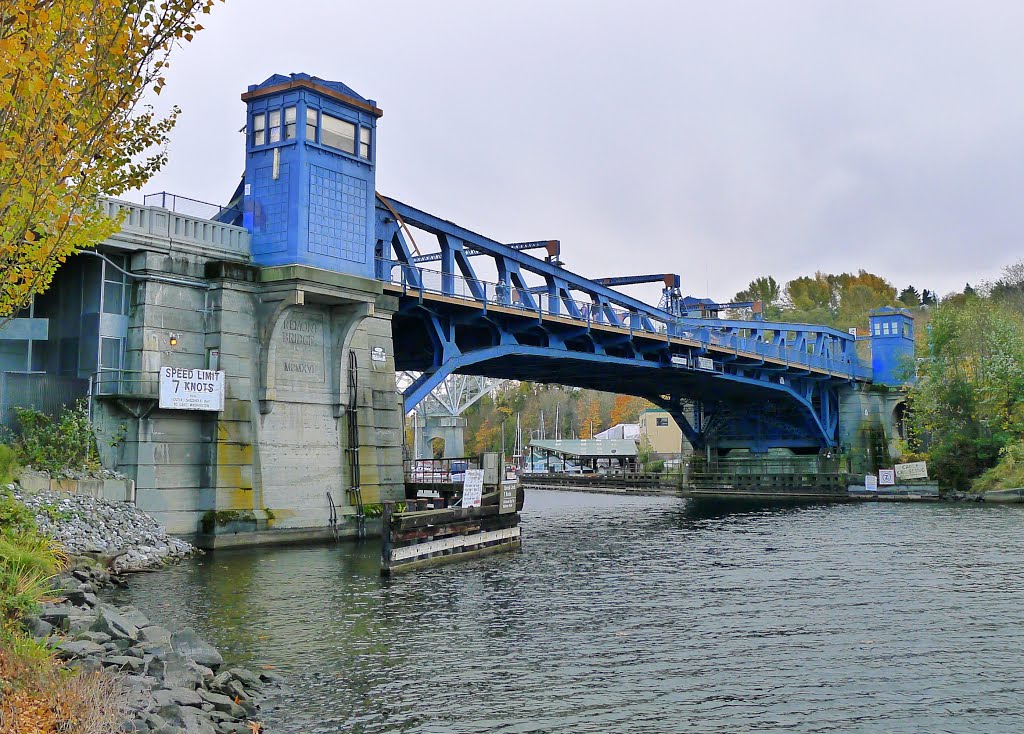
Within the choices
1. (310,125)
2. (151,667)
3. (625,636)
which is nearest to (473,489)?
(625,636)

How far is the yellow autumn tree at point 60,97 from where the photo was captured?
8359 millimetres

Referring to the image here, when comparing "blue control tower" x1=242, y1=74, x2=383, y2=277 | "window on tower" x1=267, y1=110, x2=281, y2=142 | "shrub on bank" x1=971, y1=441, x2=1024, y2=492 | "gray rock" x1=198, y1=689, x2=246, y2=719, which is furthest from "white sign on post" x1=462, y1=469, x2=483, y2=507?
"shrub on bank" x1=971, y1=441, x2=1024, y2=492

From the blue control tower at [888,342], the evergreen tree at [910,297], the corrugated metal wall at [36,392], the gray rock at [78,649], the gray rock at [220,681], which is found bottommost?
the gray rock at [220,681]

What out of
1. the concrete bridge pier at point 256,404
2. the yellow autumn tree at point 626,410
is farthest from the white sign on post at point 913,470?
the yellow autumn tree at point 626,410

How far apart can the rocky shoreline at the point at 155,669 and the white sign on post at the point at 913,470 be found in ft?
213

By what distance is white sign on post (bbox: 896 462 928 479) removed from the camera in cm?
7056

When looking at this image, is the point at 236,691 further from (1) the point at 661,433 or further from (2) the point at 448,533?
(1) the point at 661,433

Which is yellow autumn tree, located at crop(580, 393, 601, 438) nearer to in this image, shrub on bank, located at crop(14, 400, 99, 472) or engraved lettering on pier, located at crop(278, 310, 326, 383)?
engraved lettering on pier, located at crop(278, 310, 326, 383)

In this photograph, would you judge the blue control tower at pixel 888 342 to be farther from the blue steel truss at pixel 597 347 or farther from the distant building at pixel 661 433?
the distant building at pixel 661 433

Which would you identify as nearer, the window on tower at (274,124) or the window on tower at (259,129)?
the window on tower at (274,124)

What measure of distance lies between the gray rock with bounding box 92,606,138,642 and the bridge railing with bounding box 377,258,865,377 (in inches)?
964

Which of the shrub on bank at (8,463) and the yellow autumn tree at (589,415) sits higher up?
the yellow autumn tree at (589,415)

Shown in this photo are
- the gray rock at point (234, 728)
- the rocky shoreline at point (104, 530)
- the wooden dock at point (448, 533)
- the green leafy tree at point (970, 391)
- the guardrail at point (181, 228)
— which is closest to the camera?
the gray rock at point (234, 728)

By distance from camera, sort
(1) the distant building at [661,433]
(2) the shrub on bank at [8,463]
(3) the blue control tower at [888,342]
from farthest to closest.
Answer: (1) the distant building at [661,433] < (3) the blue control tower at [888,342] < (2) the shrub on bank at [8,463]
